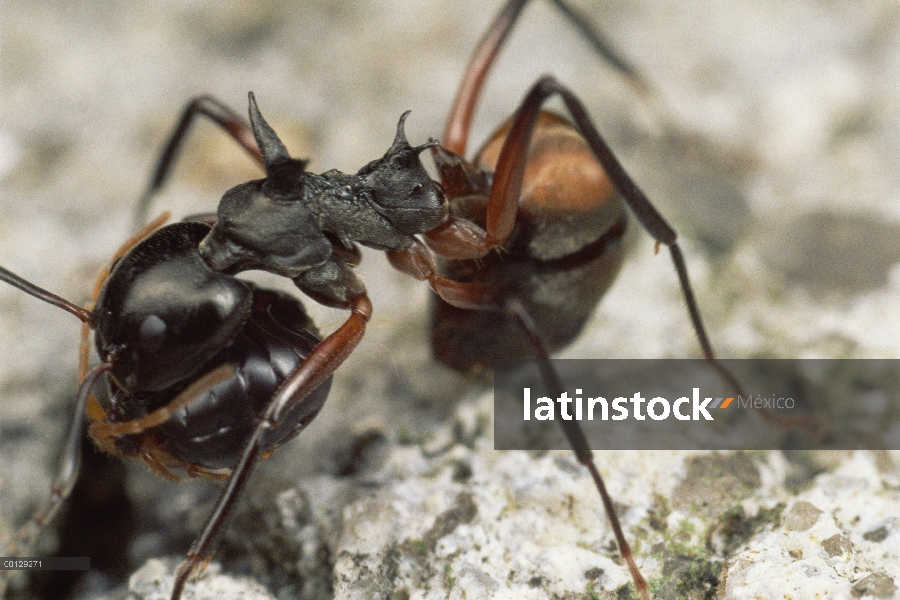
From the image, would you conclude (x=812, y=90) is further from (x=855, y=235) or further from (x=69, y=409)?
(x=69, y=409)

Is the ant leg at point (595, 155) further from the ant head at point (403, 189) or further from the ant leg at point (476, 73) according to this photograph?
the ant leg at point (476, 73)

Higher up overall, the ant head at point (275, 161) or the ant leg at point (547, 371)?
the ant head at point (275, 161)

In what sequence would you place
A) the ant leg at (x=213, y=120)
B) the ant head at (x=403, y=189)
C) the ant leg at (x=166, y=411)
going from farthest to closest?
the ant leg at (x=213, y=120), the ant head at (x=403, y=189), the ant leg at (x=166, y=411)

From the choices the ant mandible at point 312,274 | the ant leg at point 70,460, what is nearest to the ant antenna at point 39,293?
the ant mandible at point 312,274

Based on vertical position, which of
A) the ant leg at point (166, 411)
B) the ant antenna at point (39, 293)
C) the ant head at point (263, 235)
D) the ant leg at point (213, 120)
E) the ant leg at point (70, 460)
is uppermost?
the ant leg at point (213, 120)

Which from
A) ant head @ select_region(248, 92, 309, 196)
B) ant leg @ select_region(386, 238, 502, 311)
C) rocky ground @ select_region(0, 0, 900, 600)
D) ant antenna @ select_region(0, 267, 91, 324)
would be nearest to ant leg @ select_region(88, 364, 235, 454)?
ant antenna @ select_region(0, 267, 91, 324)

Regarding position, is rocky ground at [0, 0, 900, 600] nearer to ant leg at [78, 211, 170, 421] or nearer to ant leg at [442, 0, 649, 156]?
ant leg at [78, 211, 170, 421]

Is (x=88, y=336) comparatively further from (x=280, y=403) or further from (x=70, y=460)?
(x=280, y=403)
